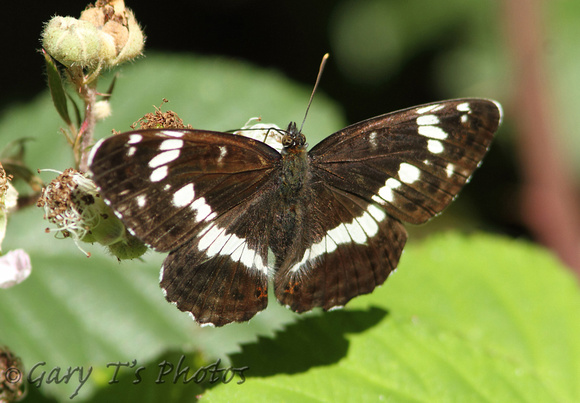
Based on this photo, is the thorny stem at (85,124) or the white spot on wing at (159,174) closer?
the white spot on wing at (159,174)

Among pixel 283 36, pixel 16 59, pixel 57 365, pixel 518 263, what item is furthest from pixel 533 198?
pixel 16 59

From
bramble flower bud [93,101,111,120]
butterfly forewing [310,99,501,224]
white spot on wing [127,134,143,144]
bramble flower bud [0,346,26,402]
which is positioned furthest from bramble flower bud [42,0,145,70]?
bramble flower bud [0,346,26,402]

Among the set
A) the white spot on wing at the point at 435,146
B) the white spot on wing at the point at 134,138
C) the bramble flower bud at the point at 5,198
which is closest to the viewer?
the white spot on wing at the point at 134,138

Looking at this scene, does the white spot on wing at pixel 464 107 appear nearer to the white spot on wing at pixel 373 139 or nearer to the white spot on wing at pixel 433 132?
the white spot on wing at pixel 433 132

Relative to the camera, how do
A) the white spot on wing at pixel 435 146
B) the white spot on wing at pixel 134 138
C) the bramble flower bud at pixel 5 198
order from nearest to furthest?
the white spot on wing at pixel 134 138 < the bramble flower bud at pixel 5 198 < the white spot on wing at pixel 435 146

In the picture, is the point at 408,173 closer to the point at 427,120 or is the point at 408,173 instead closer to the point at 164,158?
the point at 427,120

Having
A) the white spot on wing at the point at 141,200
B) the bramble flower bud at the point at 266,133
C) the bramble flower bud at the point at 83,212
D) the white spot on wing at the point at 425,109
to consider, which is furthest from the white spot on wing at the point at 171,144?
Result: the white spot on wing at the point at 425,109

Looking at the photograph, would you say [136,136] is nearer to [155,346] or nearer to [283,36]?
[155,346]
